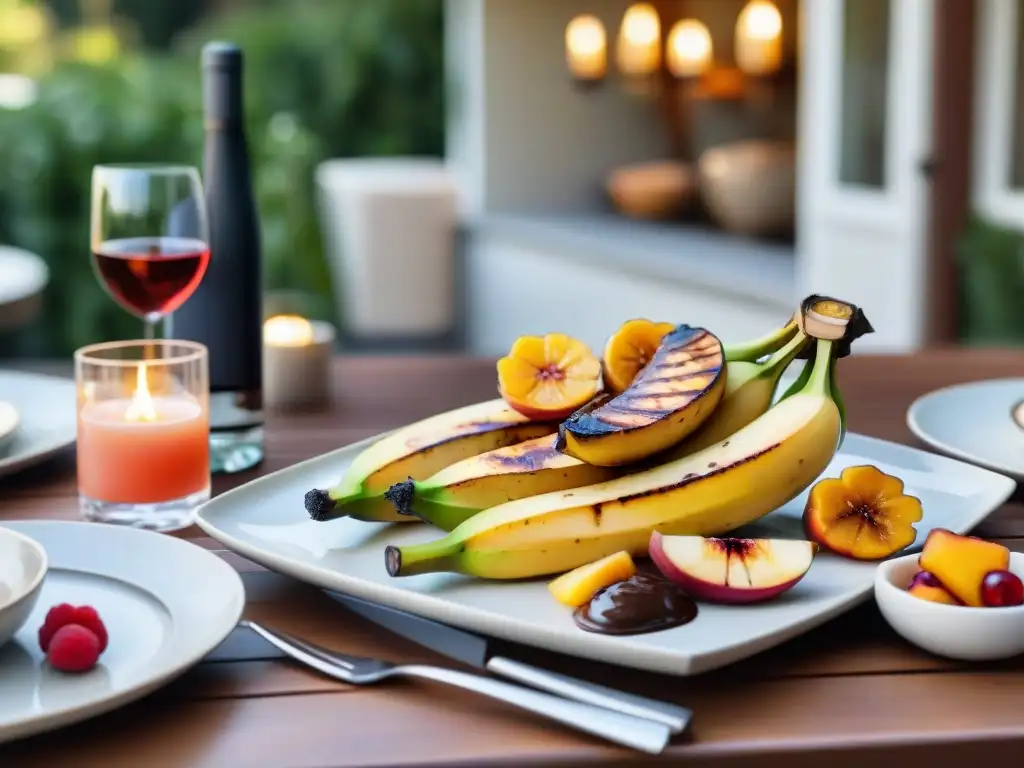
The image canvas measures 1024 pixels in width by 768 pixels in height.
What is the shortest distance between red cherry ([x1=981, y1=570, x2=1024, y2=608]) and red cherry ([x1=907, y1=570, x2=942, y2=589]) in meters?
0.03

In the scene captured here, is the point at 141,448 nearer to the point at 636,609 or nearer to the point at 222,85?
the point at 222,85

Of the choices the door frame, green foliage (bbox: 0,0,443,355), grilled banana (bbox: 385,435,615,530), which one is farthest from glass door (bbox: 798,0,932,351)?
grilled banana (bbox: 385,435,615,530)

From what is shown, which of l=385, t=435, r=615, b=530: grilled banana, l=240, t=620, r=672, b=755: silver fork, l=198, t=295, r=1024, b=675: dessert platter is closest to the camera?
l=240, t=620, r=672, b=755: silver fork

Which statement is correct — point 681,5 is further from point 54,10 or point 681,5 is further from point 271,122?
point 54,10

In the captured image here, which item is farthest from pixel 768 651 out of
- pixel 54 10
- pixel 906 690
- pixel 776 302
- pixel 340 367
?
pixel 54 10

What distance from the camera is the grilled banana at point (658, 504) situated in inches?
31.0

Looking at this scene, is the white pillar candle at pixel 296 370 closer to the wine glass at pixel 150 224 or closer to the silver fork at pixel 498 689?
the wine glass at pixel 150 224

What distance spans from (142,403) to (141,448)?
5 cm

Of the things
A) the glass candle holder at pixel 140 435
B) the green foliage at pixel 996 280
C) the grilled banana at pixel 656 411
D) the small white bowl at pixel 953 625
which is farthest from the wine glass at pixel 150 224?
the green foliage at pixel 996 280

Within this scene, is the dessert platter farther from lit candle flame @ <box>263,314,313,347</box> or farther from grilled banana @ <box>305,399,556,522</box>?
lit candle flame @ <box>263,314,313,347</box>

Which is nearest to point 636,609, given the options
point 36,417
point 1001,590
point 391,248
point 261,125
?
point 1001,590

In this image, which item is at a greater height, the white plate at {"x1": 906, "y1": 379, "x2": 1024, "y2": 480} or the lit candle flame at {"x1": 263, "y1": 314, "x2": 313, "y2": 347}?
the lit candle flame at {"x1": 263, "y1": 314, "x2": 313, "y2": 347}

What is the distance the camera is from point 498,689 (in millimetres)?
674

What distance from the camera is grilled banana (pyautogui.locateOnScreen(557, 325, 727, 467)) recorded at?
83cm
